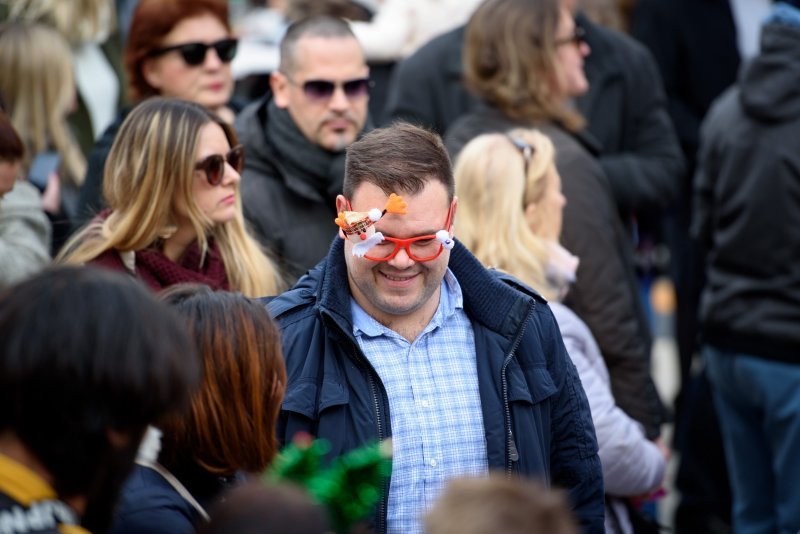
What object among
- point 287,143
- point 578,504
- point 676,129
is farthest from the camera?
point 676,129

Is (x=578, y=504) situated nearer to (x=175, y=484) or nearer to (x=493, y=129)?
(x=175, y=484)

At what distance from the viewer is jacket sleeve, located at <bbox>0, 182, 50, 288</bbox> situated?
4.20 m

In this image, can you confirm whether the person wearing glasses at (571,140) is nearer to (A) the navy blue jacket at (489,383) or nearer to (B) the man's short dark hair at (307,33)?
(B) the man's short dark hair at (307,33)

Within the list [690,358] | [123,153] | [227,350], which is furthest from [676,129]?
[227,350]

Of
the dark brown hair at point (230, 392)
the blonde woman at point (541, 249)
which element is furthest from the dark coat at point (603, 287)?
the dark brown hair at point (230, 392)

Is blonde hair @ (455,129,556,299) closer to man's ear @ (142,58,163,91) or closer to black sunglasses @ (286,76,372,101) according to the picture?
black sunglasses @ (286,76,372,101)

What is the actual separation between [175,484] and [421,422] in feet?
2.83

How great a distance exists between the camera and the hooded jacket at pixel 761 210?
518cm

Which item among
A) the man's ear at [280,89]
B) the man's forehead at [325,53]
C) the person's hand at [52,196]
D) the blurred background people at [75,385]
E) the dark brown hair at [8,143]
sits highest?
the blurred background people at [75,385]

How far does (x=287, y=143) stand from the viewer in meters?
4.83

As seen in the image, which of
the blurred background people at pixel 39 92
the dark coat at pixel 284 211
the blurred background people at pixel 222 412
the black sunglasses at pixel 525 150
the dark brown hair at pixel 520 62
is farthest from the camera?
the blurred background people at pixel 39 92

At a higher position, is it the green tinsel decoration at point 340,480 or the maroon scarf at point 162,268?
the green tinsel decoration at point 340,480

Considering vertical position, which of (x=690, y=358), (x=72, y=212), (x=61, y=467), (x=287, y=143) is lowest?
(x=690, y=358)

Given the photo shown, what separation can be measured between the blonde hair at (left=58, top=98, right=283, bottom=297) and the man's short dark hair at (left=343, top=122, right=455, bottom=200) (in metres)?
0.76
